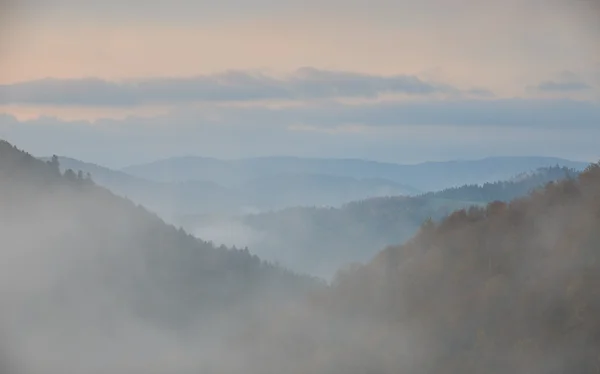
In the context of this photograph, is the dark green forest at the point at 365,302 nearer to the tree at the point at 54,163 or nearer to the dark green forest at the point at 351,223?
the tree at the point at 54,163

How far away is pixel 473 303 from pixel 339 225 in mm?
143128

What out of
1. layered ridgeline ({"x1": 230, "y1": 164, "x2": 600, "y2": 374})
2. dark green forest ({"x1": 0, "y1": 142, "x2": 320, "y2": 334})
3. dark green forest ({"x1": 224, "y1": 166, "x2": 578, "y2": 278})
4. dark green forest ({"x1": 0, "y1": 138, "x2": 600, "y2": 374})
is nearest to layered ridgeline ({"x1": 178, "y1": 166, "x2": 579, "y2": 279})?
dark green forest ({"x1": 224, "y1": 166, "x2": 578, "y2": 278})

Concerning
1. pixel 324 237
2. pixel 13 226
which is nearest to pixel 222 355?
pixel 13 226

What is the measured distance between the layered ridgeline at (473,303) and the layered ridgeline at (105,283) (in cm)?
1228

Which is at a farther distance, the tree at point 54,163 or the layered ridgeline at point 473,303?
the tree at point 54,163

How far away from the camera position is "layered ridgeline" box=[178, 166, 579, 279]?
151m

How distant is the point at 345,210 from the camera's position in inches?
7092

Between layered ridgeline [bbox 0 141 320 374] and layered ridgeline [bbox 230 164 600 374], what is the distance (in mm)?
12280

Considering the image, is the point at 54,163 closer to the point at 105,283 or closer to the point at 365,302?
the point at 105,283

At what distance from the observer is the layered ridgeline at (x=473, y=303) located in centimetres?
2269

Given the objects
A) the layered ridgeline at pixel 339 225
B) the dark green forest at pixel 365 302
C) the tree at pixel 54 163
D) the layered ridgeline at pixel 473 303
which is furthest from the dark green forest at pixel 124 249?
the layered ridgeline at pixel 339 225

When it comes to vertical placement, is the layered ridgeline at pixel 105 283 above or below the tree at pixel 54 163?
below

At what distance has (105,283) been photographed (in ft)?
240

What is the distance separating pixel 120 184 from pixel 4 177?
11387cm
